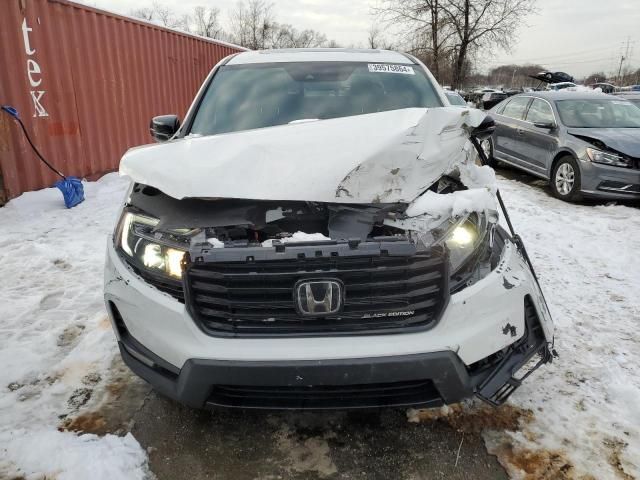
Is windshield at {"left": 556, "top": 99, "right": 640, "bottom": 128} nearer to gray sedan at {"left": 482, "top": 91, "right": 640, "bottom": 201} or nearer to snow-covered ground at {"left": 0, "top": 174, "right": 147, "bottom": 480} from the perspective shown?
gray sedan at {"left": 482, "top": 91, "right": 640, "bottom": 201}

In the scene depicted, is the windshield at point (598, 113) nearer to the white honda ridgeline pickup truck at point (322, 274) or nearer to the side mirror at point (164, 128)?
the white honda ridgeline pickup truck at point (322, 274)

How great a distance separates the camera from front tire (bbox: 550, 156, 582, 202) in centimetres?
672

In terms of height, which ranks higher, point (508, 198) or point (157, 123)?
point (157, 123)

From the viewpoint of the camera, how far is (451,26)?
2883cm

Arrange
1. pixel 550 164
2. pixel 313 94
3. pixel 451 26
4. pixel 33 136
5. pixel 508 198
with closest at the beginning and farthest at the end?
pixel 313 94 → pixel 33 136 → pixel 508 198 → pixel 550 164 → pixel 451 26

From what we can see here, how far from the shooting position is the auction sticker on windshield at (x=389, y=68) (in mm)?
3441

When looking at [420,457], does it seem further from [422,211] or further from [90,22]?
[90,22]

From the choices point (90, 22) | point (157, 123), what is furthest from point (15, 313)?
point (90, 22)

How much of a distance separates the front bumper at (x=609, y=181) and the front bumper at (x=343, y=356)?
5320mm

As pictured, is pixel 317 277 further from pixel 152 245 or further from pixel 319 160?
pixel 152 245

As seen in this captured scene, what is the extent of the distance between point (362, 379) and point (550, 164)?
6754 millimetres

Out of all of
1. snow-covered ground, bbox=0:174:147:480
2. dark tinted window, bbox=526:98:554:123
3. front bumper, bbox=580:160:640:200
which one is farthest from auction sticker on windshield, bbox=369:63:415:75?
dark tinted window, bbox=526:98:554:123

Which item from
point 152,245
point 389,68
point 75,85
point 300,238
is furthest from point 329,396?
point 75,85

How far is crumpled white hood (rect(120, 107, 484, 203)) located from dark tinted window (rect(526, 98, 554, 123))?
20.2 ft
